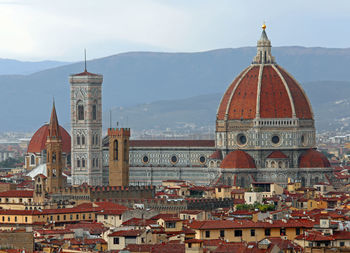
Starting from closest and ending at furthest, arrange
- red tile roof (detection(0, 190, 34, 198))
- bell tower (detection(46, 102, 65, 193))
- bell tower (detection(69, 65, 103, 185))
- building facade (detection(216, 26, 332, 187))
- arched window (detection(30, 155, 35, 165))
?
red tile roof (detection(0, 190, 34, 198)) → bell tower (detection(46, 102, 65, 193)) → building facade (detection(216, 26, 332, 187)) → bell tower (detection(69, 65, 103, 185)) → arched window (detection(30, 155, 35, 165))

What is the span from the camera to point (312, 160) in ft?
492

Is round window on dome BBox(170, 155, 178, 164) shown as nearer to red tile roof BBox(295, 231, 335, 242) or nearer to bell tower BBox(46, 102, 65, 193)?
bell tower BBox(46, 102, 65, 193)

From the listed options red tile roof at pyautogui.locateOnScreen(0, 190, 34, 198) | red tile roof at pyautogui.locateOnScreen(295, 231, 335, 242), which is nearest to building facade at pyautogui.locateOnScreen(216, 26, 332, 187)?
red tile roof at pyautogui.locateOnScreen(0, 190, 34, 198)

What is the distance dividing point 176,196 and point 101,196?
6054 millimetres

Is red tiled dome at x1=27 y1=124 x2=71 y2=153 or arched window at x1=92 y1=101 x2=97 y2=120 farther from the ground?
arched window at x1=92 y1=101 x2=97 y2=120

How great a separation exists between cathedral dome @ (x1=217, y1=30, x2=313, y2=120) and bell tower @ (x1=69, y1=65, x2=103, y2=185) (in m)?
13.9

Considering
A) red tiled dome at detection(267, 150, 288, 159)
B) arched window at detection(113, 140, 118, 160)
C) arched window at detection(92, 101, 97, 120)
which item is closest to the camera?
arched window at detection(113, 140, 118, 160)

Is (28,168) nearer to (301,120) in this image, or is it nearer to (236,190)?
(301,120)

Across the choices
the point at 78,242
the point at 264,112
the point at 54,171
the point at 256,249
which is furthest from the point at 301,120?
the point at 256,249

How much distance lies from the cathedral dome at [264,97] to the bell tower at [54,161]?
21940mm

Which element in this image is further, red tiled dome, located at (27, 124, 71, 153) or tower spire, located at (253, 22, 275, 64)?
red tiled dome, located at (27, 124, 71, 153)

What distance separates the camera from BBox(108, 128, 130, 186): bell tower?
464ft

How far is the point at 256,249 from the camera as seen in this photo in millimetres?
62031

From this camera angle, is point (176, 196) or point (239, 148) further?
point (239, 148)
